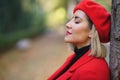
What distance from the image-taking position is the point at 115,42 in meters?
3.55

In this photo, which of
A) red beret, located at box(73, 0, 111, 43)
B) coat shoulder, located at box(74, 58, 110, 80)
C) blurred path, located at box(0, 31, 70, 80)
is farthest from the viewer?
blurred path, located at box(0, 31, 70, 80)

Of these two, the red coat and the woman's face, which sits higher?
the woman's face

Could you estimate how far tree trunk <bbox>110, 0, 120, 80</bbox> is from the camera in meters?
3.47

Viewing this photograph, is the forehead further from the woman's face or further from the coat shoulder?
the coat shoulder

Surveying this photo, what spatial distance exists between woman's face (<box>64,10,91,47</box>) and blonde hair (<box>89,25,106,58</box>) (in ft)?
0.25

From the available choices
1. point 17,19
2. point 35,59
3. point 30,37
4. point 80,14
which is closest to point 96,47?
point 80,14

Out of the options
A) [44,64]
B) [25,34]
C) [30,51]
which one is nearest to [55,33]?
[25,34]

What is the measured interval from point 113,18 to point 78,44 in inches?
15.3

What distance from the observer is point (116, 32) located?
349cm

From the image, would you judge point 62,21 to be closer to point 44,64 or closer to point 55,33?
point 55,33

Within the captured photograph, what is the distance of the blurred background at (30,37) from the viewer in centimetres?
1332

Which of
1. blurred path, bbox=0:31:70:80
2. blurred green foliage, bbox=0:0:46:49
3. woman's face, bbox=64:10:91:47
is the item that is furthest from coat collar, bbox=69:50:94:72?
blurred green foliage, bbox=0:0:46:49

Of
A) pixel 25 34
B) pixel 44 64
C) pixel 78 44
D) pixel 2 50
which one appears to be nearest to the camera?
pixel 78 44

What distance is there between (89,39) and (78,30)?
0.38 ft
